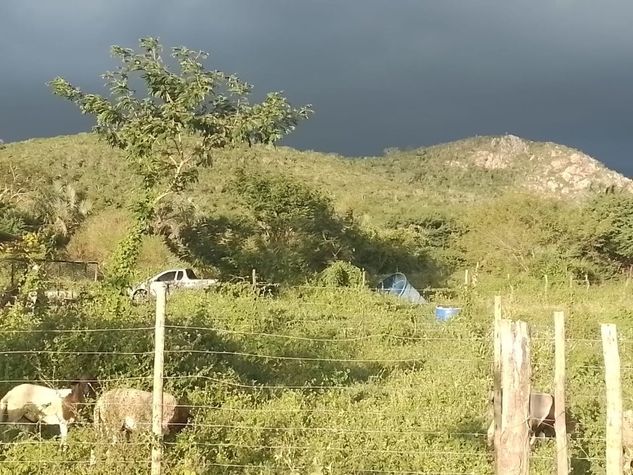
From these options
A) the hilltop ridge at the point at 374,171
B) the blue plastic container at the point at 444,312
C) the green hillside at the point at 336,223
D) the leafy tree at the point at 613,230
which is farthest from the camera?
the hilltop ridge at the point at 374,171

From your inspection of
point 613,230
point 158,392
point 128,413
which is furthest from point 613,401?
point 613,230

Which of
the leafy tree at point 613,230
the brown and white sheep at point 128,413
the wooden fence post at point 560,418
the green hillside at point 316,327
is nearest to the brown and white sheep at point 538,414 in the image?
the wooden fence post at point 560,418

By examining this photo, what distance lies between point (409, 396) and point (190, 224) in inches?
649

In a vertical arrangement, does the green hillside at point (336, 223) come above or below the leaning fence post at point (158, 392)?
above

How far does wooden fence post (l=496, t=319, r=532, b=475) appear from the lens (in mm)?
3699

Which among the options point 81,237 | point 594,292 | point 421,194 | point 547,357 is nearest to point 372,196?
point 421,194

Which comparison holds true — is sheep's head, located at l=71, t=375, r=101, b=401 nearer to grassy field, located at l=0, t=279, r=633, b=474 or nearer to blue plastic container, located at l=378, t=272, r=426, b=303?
grassy field, located at l=0, t=279, r=633, b=474

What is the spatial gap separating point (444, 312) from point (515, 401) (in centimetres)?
1137

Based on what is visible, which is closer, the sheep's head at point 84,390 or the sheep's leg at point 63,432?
the sheep's leg at point 63,432

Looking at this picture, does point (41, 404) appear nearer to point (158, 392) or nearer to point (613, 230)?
point (158, 392)

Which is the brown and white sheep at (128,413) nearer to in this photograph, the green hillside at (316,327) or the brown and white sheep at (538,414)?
the green hillside at (316,327)

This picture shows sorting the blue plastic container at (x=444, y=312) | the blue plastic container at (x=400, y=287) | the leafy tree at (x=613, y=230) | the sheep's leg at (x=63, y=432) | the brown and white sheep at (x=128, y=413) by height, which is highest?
the leafy tree at (x=613, y=230)

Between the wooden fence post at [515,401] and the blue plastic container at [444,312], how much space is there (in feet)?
32.8

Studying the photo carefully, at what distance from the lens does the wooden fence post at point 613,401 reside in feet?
13.3
